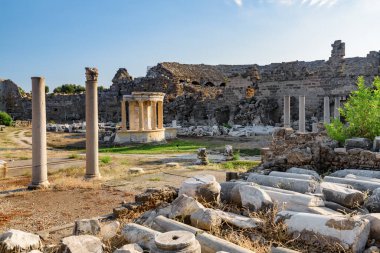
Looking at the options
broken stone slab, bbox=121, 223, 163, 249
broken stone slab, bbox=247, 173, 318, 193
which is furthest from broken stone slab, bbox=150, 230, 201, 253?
broken stone slab, bbox=247, 173, 318, 193

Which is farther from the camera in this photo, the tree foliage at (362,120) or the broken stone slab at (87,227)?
the tree foliage at (362,120)

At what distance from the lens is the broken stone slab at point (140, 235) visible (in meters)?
4.66

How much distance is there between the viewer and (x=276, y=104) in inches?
1268

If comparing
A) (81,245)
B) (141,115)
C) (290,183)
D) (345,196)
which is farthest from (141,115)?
(345,196)

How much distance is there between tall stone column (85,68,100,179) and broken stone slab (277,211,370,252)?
9.24m

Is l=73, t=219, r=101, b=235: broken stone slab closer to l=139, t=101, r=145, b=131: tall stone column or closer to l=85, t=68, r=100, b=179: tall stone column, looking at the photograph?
l=85, t=68, r=100, b=179: tall stone column

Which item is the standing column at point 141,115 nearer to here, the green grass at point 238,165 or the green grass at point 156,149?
the green grass at point 156,149

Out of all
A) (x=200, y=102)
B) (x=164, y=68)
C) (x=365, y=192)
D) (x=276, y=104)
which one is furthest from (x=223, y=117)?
(x=365, y=192)

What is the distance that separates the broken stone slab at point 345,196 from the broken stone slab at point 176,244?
2.11 m

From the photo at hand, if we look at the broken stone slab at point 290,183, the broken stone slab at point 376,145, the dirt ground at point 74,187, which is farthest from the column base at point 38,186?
the broken stone slab at point 376,145

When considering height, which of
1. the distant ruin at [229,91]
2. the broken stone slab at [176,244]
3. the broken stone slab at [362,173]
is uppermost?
the distant ruin at [229,91]

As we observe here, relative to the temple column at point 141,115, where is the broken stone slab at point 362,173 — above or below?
below

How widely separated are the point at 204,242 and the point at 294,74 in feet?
96.9

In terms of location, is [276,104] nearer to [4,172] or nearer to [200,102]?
[200,102]
